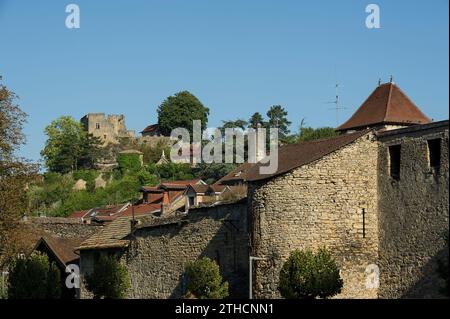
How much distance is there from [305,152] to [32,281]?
13606 millimetres

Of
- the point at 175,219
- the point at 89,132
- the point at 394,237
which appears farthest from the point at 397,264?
the point at 89,132

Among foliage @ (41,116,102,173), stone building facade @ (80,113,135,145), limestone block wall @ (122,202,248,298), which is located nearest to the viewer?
limestone block wall @ (122,202,248,298)

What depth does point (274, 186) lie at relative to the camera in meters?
40.3

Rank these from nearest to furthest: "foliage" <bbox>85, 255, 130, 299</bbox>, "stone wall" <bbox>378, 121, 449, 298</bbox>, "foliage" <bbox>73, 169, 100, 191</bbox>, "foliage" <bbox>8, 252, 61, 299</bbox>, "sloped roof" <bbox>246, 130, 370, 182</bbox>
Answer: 1. "stone wall" <bbox>378, 121, 449, 298</bbox>
2. "sloped roof" <bbox>246, 130, 370, 182</bbox>
3. "foliage" <bbox>8, 252, 61, 299</bbox>
4. "foliage" <bbox>85, 255, 130, 299</bbox>
5. "foliage" <bbox>73, 169, 100, 191</bbox>

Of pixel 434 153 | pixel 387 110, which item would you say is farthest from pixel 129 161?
pixel 434 153

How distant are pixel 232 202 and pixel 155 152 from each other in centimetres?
8083

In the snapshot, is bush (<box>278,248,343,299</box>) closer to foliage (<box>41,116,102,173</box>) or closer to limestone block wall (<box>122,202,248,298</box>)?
limestone block wall (<box>122,202,248,298</box>)

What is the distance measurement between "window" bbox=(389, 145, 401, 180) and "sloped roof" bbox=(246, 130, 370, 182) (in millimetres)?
1302

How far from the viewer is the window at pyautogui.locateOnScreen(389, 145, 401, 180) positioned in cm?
3909

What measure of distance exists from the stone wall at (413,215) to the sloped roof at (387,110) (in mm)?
3569

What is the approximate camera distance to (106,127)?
14175 centimetres

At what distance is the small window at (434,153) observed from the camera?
122ft

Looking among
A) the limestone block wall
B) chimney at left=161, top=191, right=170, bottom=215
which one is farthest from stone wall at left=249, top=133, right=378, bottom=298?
chimney at left=161, top=191, right=170, bottom=215

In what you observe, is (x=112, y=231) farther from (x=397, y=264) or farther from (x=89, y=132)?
(x=89, y=132)
